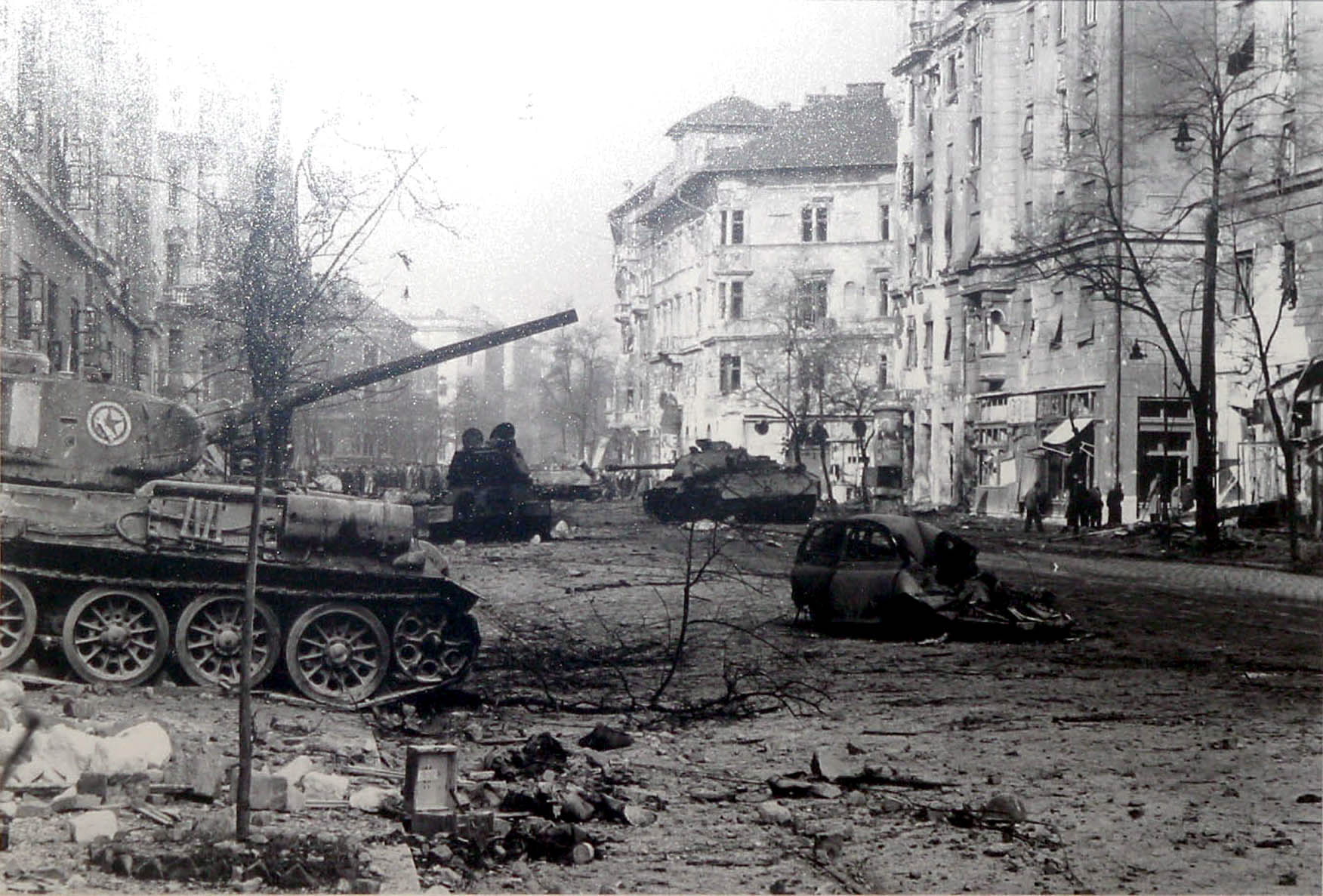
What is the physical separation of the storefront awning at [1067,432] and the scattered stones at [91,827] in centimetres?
401

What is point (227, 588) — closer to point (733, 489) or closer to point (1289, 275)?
point (733, 489)

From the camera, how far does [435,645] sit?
6.52 m

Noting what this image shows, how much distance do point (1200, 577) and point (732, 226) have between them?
283 centimetres

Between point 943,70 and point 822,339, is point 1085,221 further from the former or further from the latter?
point 822,339

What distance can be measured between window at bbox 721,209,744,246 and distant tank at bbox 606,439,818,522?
0.85m

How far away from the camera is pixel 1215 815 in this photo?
18.1ft

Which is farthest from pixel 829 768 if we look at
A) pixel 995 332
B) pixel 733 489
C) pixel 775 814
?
pixel 995 332

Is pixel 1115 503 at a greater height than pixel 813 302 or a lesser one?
lesser

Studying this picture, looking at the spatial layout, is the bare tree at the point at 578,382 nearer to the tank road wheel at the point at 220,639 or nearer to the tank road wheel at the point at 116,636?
the tank road wheel at the point at 220,639

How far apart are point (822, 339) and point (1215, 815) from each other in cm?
240

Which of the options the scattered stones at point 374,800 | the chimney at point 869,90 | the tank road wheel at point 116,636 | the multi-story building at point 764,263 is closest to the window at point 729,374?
the multi-story building at point 764,263

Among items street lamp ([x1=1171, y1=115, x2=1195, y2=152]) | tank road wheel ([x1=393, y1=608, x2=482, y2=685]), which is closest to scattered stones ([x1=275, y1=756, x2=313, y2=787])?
tank road wheel ([x1=393, y1=608, x2=482, y2=685])

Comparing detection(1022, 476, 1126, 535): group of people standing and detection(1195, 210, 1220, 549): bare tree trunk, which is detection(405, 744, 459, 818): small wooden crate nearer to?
detection(1022, 476, 1126, 535): group of people standing

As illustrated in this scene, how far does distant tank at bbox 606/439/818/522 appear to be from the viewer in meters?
5.86
